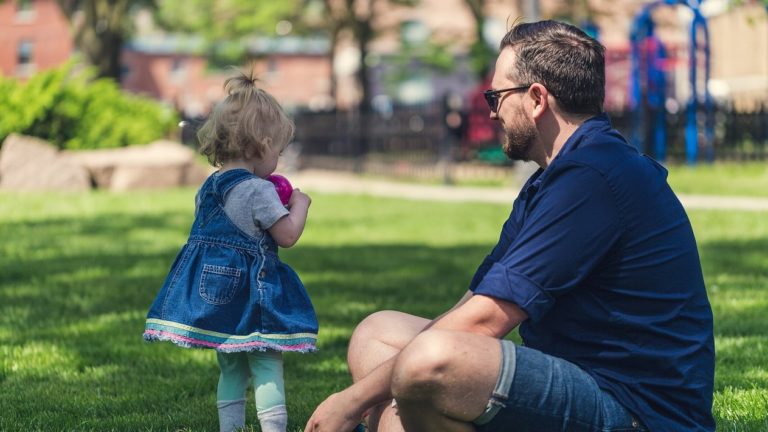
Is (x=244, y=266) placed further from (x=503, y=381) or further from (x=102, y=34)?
(x=102, y=34)

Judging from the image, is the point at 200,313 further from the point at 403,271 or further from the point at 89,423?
the point at 403,271

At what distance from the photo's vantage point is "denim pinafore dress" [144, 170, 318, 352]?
3695 mm

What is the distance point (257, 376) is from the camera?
3.86 m

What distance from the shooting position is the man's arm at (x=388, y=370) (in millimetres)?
2854

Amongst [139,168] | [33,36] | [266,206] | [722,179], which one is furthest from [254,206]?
[33,36]

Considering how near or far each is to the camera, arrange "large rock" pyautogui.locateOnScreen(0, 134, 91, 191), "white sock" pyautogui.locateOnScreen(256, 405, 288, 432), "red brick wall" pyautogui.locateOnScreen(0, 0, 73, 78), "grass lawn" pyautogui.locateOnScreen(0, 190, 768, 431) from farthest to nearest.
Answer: "red brick wall" pyautogui.locateOnScreen(0, 0, 73, 78), "large rock" pyautogui.locateOnScreen(0, 134, 91, 191), "grass lawn" pyautogui.locateOnScreen(0, 190, 768, 431), "white sock" pyautogui.locateOnScreen(256, 405, 288, 432)

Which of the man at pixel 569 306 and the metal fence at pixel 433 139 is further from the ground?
the man at pixel 569 306

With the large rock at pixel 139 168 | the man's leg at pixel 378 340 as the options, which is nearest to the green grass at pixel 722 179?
the large rock at pixel 139 168

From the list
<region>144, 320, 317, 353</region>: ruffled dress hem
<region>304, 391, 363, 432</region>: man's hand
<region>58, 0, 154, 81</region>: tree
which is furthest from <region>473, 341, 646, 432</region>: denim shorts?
<region>58, 0, 154, 81</region>: tree

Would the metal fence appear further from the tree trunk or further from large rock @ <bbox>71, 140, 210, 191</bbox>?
the tree trunk

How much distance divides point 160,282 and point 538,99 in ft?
16.9

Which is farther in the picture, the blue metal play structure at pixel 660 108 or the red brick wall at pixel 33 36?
the red brick wall at pixel 33 36

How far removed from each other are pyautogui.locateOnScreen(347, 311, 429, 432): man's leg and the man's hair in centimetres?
90

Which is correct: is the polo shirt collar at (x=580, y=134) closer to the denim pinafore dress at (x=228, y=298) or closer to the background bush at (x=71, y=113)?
the denim pinafore dress at (x=228, y=298)
